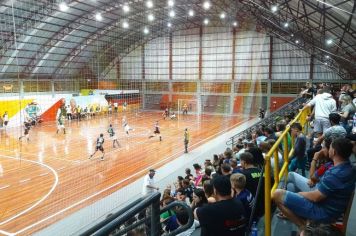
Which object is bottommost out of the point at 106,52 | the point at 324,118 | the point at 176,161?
the point at 176,161

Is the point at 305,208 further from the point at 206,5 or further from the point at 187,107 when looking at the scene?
the point at 187,107

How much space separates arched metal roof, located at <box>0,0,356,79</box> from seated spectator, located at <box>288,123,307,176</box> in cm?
1450

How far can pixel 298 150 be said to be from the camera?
4.86 m

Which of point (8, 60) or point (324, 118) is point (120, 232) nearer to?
point (324, 118)

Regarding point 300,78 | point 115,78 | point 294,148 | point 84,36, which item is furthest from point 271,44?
point 294,148

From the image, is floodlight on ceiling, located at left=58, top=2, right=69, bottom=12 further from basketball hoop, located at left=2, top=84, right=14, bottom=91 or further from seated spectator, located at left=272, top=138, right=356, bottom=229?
seated spectator, located at left=272, top=138, right=356, bottom=229

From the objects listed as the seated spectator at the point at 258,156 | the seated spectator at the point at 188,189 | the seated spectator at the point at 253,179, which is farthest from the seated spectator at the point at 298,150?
the seated spectator at the point at 188,189

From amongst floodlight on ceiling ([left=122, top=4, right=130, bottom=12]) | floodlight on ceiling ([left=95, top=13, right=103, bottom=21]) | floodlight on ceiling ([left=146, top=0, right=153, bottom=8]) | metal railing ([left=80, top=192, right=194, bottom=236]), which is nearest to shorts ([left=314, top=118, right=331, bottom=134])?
metal railing ([left=80, top=192, right=194, bottom=236])

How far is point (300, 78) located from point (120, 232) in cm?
3108

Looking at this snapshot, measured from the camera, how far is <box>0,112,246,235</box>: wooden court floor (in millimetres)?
10242

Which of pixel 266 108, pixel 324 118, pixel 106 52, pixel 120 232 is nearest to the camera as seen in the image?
pixel 120 232

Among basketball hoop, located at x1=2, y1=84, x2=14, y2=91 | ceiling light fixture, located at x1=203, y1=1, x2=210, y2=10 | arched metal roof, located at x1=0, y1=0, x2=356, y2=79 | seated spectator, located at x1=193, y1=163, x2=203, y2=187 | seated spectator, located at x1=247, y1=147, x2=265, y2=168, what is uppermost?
ceiling light fixture, located at x1=203, y1=1, x2=210, y2=10

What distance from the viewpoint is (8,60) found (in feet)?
82.1

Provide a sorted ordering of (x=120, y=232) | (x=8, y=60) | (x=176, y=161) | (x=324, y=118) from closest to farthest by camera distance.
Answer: (x=120, y=232) → (x=324, y=118) → (x=176, y=161) → (x=8, y=60)
